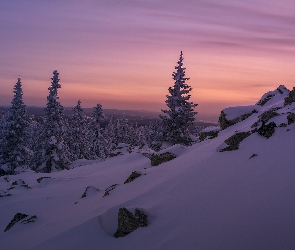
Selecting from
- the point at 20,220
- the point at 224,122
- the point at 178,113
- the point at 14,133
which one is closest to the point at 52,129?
the point at 14,133

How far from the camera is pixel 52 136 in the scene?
107 ft

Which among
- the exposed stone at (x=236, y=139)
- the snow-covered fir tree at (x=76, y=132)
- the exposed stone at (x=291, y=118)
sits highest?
the exposed stone at (x=291, y=118)

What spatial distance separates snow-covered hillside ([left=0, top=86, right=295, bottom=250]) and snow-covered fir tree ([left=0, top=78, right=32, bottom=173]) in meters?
22.5

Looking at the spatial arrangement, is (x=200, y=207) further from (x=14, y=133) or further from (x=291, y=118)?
(x=14, y=133)

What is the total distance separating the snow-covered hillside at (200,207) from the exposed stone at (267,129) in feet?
0.11

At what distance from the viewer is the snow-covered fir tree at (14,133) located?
31016 millimetres

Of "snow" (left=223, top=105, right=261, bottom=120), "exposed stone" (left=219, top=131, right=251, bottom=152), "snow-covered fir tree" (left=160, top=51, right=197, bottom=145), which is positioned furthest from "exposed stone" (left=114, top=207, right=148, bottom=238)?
"snow-covered fir tree" (left=160, top=51, right=197, bottom=145)

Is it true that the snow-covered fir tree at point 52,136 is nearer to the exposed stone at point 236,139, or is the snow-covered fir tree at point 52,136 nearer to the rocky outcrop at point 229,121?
the rocky outcrop at point 229,121

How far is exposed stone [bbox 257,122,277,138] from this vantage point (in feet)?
29.3

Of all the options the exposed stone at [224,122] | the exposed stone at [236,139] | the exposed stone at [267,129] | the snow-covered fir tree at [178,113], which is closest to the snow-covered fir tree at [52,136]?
the snow-covered fir tree at [178,113]

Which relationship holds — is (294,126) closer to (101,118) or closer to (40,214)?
(40,214)

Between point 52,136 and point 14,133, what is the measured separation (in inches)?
159

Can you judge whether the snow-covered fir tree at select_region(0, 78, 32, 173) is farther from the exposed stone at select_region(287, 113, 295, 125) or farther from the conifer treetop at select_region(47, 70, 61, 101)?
the exposed stone at select_region(287, 113, 295, 125)

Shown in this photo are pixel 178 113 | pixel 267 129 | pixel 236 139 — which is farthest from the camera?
pixel 178 113
